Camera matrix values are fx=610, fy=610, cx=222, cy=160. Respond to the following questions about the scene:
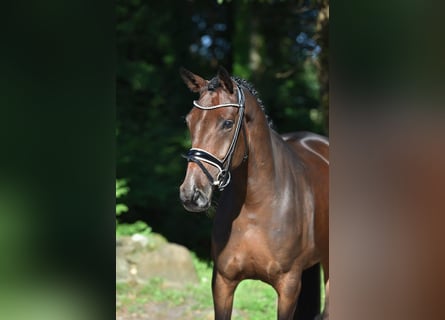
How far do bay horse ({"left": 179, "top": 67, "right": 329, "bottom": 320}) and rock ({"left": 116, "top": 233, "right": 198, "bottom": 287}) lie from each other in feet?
10.5

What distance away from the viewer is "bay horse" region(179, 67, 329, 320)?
303cm

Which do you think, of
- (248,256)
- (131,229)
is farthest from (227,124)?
(131,229)

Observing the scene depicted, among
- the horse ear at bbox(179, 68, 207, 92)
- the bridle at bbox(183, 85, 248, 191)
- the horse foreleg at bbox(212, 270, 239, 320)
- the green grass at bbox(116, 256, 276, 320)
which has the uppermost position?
the horse ear at bbox(179, 68, 207, 92)

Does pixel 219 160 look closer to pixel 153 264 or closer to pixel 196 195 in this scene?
pixel 196 195

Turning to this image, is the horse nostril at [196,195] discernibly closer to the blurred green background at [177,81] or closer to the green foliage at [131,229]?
the green foliage at [131,229]

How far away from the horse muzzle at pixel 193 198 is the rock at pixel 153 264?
3.84 m

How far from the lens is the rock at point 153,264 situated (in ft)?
21.8

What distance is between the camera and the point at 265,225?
3.38 m

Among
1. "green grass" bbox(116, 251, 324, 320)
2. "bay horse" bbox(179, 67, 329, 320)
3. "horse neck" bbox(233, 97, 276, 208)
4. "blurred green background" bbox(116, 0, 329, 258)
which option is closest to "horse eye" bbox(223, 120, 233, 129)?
"bay horse" bbox(179, 67, 329, 320)

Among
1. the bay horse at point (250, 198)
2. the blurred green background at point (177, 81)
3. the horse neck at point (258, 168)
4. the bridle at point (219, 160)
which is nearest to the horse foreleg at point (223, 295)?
the bay horse at point (250, 198)

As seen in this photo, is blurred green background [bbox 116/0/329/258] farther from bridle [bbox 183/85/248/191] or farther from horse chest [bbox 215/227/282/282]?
bridle [bbox 183/85/248/191]

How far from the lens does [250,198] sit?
3.40m

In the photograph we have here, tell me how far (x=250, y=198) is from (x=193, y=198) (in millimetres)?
589
